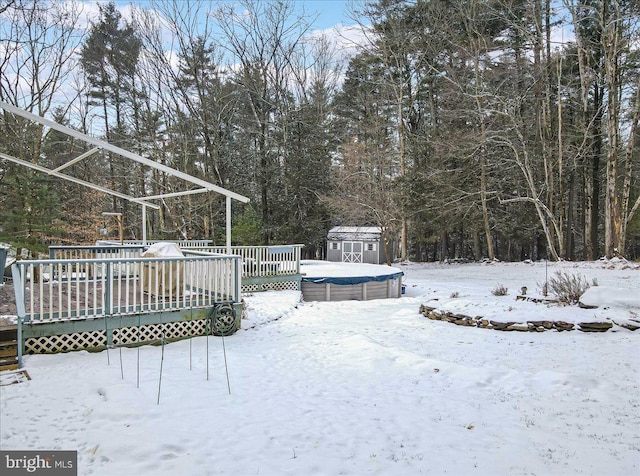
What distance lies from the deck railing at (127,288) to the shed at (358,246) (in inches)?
629

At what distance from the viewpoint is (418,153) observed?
21797 mm

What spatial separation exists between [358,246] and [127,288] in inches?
703

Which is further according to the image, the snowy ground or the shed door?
the shed door

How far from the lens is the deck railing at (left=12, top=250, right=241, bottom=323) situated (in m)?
5.16

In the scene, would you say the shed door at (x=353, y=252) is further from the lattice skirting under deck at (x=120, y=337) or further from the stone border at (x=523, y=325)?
the lattice skirting under deck at (x=120, y=337)

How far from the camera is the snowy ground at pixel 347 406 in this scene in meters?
3.00

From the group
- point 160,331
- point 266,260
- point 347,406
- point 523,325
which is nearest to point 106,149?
point 160,331

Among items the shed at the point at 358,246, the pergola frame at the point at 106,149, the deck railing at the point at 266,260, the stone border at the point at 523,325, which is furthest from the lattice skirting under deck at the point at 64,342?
the shed at the point at 358,246

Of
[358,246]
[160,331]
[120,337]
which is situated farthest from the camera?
[358,246]

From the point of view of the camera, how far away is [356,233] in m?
22.8

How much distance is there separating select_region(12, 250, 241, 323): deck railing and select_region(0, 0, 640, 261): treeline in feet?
37.5

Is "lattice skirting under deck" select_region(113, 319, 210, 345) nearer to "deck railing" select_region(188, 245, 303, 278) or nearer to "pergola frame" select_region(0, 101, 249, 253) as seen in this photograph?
"pergola frame" select_region(0, 101, 249, 253)

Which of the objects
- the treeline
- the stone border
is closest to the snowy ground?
the stone border

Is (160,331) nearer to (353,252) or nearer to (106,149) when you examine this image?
(106,149)
